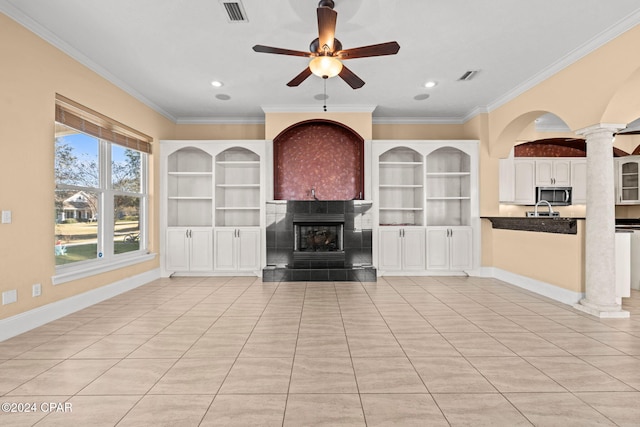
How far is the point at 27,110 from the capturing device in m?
3.25

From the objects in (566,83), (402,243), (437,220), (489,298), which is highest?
(566,83)

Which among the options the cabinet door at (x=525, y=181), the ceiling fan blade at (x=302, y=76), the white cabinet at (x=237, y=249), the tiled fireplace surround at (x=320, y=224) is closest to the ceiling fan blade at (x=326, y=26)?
the ceiling fan blade at (x=302, y=76)

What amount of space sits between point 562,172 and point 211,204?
23.0 feet

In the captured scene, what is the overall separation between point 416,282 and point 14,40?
5701 millimetres

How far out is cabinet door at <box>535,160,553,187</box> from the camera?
670 centimetres

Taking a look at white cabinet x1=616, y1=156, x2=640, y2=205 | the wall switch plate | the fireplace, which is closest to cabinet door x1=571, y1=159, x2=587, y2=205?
white cabinet x1=616, y1=156, x2=640, y2=205

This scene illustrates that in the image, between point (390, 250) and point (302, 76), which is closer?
point (302, 76)

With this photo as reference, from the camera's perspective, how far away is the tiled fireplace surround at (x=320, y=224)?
229 inches

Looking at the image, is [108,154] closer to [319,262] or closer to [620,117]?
[319,262]

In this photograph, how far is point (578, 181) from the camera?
6.84 meters

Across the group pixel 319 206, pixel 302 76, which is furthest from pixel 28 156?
pixel 319 206

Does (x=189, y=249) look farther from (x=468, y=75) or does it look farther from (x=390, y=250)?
(x=468, y=75)

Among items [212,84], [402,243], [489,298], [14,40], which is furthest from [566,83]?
[14,40]

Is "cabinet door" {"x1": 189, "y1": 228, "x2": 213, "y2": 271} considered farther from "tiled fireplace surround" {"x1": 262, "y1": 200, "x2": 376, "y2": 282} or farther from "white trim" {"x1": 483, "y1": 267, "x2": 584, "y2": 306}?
"white trim" {"x1": 483, "y1": 267, "x2": 584, "y2": 306}
